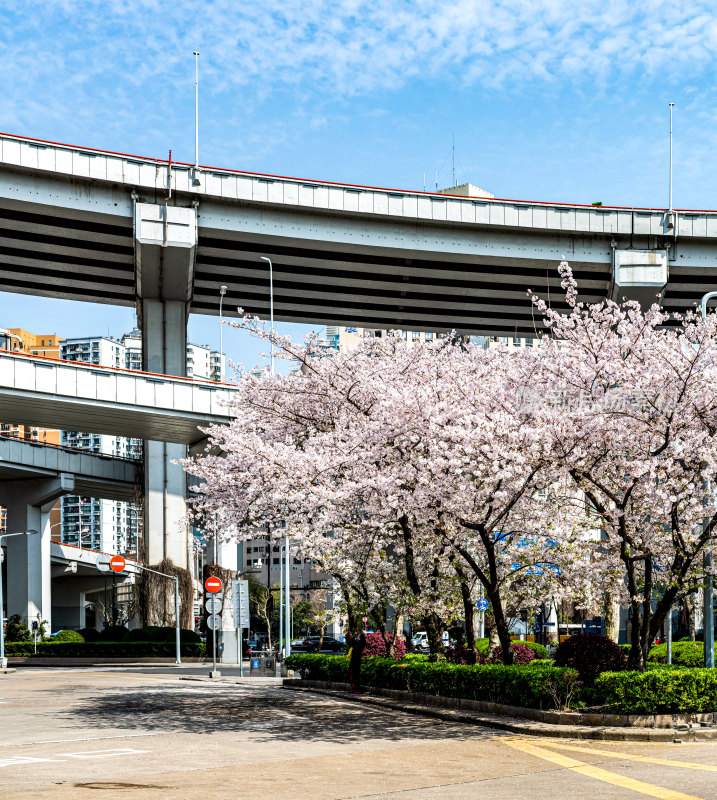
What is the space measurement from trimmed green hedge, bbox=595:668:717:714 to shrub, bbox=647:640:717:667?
482 inches

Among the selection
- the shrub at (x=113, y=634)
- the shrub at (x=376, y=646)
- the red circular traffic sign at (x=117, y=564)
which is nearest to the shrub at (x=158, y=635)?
the shrub at (x=113, y=634)

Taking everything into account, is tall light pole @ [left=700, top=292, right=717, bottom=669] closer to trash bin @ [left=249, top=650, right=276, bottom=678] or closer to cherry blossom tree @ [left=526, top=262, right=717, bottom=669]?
cherry blossom tree @ [left=526, top=262, right=717, bottom=669]

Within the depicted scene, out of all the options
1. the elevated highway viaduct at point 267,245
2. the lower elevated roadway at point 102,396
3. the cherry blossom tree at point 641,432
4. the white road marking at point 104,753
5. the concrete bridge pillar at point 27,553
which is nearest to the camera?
the white road marking at point 104,753

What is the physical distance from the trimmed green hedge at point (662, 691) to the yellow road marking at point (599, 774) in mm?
2456

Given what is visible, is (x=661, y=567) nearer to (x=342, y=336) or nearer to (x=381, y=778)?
(x=381, y=778)

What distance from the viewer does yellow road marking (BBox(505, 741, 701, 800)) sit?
11812 millimetres

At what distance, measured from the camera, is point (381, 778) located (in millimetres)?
13305

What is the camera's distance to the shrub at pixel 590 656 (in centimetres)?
2014

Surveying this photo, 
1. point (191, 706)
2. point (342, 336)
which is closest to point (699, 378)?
point (191, 706)

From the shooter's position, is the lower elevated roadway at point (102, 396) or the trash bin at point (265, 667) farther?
the lower elevated roadway at point (102, 396)

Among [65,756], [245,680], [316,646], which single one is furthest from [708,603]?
[316,646]

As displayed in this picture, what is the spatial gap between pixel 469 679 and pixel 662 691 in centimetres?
484

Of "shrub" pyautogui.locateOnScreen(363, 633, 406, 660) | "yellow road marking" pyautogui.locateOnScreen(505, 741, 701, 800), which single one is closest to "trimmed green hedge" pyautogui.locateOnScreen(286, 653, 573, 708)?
"shrub" pyautogui.locateOnScreen(363, 633, 406, 660)

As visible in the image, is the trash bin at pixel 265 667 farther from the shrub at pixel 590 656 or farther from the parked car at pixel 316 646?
the parked car at pixel 316 646
